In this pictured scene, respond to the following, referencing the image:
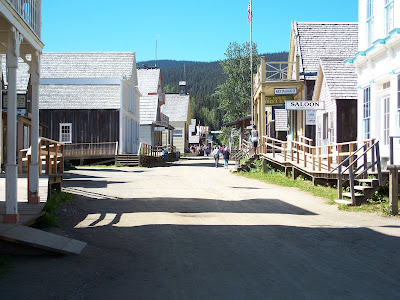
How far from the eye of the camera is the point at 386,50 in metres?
15.1

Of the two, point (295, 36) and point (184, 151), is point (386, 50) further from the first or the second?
point (184, 151)

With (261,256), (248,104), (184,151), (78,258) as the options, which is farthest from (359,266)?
(184,151)

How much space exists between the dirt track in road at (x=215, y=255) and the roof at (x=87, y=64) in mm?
28030

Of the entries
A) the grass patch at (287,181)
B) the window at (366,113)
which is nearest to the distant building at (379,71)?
the window at (366,113)

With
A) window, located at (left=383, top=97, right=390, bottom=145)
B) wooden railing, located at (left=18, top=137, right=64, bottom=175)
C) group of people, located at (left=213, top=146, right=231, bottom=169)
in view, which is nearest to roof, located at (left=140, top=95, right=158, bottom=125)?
group of people, located at (left=213, top=146, right=231, bottom=169)

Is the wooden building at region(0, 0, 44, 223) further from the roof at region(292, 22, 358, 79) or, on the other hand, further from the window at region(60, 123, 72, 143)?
the window at region(60, 123, 72, 143)

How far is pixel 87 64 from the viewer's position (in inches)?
1619

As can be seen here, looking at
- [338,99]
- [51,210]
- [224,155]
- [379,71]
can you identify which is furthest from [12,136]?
[224,155]

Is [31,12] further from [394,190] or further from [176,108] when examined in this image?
[176,108]

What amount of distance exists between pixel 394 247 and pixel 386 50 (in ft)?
27.8

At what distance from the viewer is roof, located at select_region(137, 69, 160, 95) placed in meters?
56.0

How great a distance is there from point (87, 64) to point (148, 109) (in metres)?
13.7

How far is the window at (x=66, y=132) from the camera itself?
127 feet

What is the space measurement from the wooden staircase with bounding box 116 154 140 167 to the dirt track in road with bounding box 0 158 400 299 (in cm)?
2313
